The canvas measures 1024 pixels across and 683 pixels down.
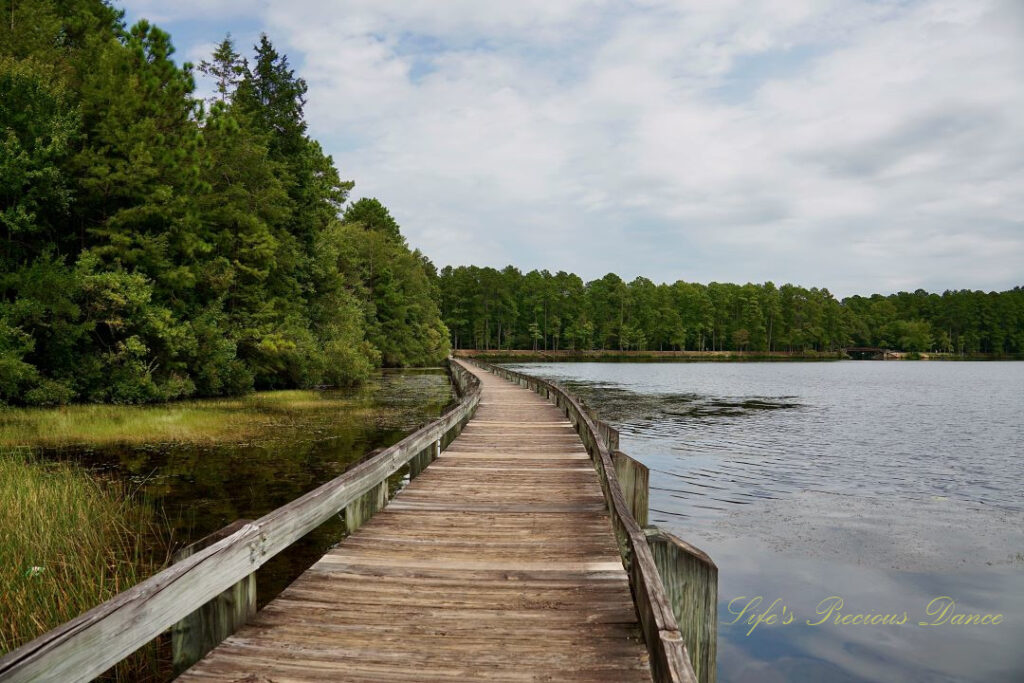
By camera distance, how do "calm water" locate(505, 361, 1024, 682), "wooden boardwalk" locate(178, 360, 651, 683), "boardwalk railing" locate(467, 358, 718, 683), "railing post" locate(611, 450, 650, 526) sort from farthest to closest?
"railing post" locate(611, 450, 650, 526), "calm water" locate(505, 361, 1024, 682), "wooden boardwalk" locate(178, 360, 651, 683), "boardwalk railing" locate(467, 358, 718, 683)

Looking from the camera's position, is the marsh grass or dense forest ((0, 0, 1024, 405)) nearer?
the marsh grass

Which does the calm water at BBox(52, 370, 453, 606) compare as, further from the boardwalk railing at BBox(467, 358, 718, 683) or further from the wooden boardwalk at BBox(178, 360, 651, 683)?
the boardwalk railing at BBox(467, 358, 718, 683)

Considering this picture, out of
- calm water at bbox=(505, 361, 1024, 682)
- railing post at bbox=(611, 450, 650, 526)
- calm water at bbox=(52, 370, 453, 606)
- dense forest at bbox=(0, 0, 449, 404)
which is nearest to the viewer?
calm water at bbox=(505, 361, 1024, 682)

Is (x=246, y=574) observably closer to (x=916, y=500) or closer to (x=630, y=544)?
(x=630, y=544)

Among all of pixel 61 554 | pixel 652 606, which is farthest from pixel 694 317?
pixel 652 606

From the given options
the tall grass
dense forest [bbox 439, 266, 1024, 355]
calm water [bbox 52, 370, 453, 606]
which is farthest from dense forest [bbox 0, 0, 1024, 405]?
dense forest [bbox 439, 266, 1024, 355]

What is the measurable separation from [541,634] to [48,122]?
2482cm

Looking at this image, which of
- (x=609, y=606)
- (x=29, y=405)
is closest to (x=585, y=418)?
(x=609, y=606)

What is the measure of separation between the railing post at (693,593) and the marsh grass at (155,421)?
15.3 metres

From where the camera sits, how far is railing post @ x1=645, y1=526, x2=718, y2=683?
170 inches

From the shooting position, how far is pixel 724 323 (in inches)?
5423

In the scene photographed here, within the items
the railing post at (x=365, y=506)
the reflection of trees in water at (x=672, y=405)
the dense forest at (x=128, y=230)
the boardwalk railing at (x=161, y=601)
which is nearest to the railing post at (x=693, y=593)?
the boardwalk railing at (x=161, y=601)

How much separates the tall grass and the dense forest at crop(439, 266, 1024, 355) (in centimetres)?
10600

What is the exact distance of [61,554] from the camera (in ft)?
21.9
